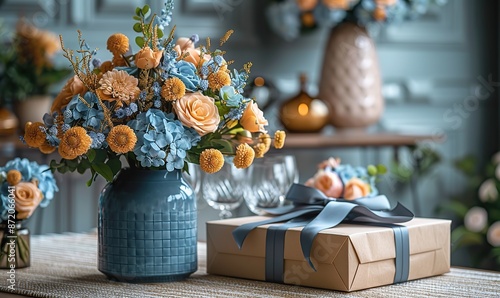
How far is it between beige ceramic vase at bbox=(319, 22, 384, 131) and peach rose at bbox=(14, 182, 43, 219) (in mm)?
1742

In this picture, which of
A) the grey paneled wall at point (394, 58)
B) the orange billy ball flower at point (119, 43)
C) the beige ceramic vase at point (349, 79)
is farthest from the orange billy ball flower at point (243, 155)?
the beige ceramic vase at point (349, 79)

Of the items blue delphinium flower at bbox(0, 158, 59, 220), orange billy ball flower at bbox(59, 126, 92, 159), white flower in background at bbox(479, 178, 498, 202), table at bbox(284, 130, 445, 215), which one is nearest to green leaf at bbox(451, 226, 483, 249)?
white flower in background at bbox(479, 178, 498, 202)

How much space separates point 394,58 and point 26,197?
241 cm

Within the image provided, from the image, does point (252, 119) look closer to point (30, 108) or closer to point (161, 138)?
point (161, 138)

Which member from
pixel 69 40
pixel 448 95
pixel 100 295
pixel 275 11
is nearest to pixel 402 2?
pixel 275 11

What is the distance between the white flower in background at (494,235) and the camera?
10.7 ft

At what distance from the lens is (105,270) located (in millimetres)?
1219

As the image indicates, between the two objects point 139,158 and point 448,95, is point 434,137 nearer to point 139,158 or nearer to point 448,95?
point 448,95

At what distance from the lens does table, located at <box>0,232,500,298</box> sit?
113 centimetres

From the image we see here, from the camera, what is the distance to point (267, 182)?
4.58 feet

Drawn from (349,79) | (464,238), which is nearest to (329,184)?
(349,79)

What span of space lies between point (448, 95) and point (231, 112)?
8.64ft

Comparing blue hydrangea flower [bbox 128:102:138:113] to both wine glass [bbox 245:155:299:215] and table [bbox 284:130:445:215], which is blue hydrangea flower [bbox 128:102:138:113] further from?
table [bbox 284:130:445:215]

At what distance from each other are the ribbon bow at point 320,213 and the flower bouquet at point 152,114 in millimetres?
124
